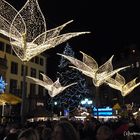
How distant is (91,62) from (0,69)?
2623cm

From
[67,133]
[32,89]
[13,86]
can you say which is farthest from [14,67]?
[67,133]

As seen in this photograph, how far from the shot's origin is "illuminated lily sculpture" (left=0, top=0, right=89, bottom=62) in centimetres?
1498

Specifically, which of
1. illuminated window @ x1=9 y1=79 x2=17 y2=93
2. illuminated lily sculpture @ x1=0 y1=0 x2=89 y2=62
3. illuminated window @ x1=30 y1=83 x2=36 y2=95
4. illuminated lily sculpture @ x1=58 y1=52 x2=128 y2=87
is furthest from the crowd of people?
illuminated window @ x1=30 y1=83 x2=36 y2=95

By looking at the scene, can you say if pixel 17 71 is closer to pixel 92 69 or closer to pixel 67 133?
pixel 92 69

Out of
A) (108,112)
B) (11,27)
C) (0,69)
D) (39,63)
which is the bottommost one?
(108,112)

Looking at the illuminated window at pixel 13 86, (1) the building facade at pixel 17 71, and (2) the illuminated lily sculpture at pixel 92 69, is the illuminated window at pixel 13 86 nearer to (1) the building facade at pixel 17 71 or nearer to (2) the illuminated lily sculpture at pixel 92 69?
(1) the building facade at pixel 17 71

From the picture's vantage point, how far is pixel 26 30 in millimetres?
15328

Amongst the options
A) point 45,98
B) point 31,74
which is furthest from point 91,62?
point 45,98

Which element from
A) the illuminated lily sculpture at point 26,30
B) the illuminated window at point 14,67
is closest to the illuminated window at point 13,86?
the illuminated window at point 14,67

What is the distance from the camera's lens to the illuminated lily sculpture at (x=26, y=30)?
1498 cm

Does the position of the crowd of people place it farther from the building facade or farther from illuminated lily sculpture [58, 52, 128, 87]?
the building facade

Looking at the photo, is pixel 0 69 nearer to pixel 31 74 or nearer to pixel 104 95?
pixel 31 74

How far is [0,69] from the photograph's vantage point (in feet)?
172

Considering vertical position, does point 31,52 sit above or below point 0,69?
below
